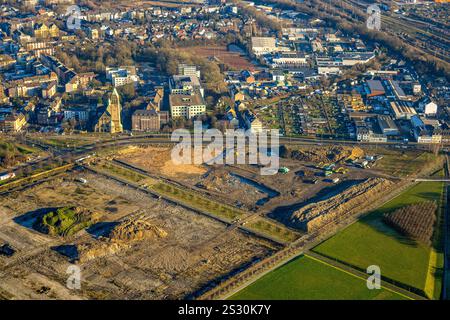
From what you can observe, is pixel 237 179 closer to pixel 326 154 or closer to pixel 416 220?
pixel 326 154

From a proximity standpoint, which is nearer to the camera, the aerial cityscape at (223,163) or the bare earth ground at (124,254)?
the bare earth ground at (124,254)

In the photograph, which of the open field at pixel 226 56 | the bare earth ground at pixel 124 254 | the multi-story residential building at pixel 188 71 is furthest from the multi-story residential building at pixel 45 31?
the bare earth ground at pixel 124 254

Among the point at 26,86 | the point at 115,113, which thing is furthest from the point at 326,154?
the point at 26,86

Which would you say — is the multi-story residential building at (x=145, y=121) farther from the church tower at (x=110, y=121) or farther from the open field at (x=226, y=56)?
the open field at (x=226, y=56)

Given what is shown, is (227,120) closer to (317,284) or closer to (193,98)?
(193,98)

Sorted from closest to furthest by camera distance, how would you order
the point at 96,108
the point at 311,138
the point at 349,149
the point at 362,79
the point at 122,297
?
the point at 122,297
the point at 349,149
the point at 311,138
the point at 96,108
the point at 362,79

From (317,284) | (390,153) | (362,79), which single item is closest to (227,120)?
(390,153)

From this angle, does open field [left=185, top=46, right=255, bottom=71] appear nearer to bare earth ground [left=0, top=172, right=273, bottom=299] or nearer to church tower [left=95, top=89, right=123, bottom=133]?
church tower [left=95, top=89, right=123, bottom=133]
